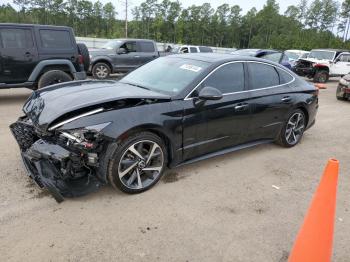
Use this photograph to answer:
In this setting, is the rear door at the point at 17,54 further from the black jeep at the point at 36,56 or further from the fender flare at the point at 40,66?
the fender flare at the point at 40,66

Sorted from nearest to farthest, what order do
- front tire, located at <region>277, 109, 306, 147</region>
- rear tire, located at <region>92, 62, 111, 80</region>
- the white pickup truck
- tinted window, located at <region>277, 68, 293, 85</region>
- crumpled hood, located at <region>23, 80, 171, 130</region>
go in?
crumpled hood, located at <region>23, 80, 171, 130</region> < tinted window, located at <region>277, 68, 293, 85</region> < front tire, located at <region>277, 109, 306, 147</region> < rear tire, located at <region>92, 62, 111, 80</region> < the white pickup truck

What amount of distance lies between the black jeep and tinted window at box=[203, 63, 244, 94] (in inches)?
196

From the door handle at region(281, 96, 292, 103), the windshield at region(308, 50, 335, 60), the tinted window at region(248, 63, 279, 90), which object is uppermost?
the tinted window at region(248, 63, 279, 90)

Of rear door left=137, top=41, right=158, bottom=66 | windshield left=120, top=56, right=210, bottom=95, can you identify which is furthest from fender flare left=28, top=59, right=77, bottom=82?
rear door left=137, top=41, right=158, bottom=66

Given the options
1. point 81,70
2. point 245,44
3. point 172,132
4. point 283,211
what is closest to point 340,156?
point 283,211

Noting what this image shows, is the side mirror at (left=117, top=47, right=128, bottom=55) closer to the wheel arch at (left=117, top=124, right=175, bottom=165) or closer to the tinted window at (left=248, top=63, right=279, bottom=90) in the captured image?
the tinted window at (left=248, top=63, right=279, bottom=90)

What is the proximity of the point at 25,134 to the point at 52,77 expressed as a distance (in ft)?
15.1

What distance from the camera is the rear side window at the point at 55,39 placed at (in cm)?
808

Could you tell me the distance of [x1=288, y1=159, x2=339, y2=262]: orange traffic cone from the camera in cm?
240

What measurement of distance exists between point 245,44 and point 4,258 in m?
92.1

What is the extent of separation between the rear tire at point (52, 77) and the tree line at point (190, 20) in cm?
6464

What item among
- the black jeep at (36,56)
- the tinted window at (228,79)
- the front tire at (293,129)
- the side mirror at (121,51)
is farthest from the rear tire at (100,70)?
the tinted window at (228,79)

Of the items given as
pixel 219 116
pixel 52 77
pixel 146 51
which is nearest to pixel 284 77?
pixel 219 116

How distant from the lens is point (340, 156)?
214 inches
